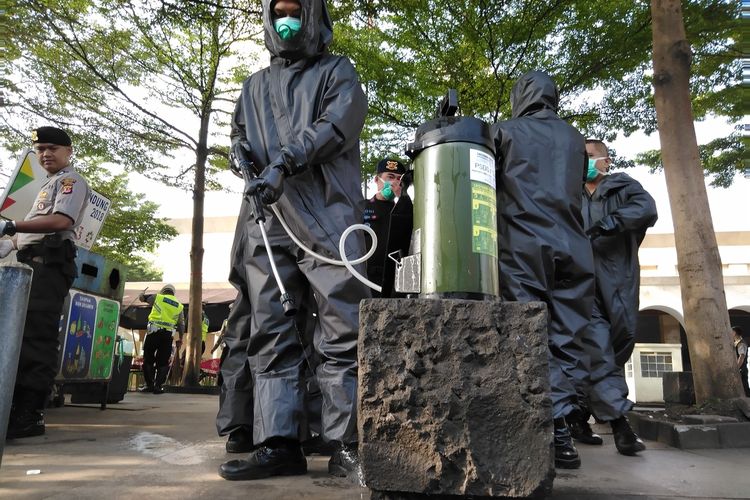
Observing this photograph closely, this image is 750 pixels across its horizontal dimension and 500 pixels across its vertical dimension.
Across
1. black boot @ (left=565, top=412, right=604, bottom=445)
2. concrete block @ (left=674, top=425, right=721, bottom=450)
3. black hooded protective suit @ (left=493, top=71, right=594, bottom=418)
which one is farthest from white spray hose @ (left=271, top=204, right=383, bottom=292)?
concrete block @ (left=674, top=425, right=721, bottom=450)

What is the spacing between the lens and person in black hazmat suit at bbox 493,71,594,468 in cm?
308

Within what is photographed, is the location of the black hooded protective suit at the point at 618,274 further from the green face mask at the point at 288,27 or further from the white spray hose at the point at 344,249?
the green face mask at the point at 288,27

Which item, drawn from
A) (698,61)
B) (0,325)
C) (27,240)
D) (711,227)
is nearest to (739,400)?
(711,227)

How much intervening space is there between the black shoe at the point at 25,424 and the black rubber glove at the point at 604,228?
3.88 meters

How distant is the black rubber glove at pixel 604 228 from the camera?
13.4 ft

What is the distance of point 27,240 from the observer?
12.2 ft

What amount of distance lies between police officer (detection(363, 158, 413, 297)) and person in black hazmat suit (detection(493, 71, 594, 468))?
0.66 m

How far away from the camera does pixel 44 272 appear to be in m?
3.67

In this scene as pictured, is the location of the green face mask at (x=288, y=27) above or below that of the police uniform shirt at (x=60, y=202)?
above

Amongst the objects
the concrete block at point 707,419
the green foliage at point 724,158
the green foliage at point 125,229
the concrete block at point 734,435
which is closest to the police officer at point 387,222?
the concrete block at point 707,419

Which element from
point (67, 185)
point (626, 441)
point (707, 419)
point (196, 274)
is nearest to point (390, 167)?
point (67, 185)

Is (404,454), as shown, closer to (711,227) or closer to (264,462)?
(264,462)

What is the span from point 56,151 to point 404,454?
11.3 feet

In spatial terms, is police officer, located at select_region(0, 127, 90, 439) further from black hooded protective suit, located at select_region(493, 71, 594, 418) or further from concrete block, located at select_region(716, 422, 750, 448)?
concrete block, located at select_region(716, 422, 750, 448)
